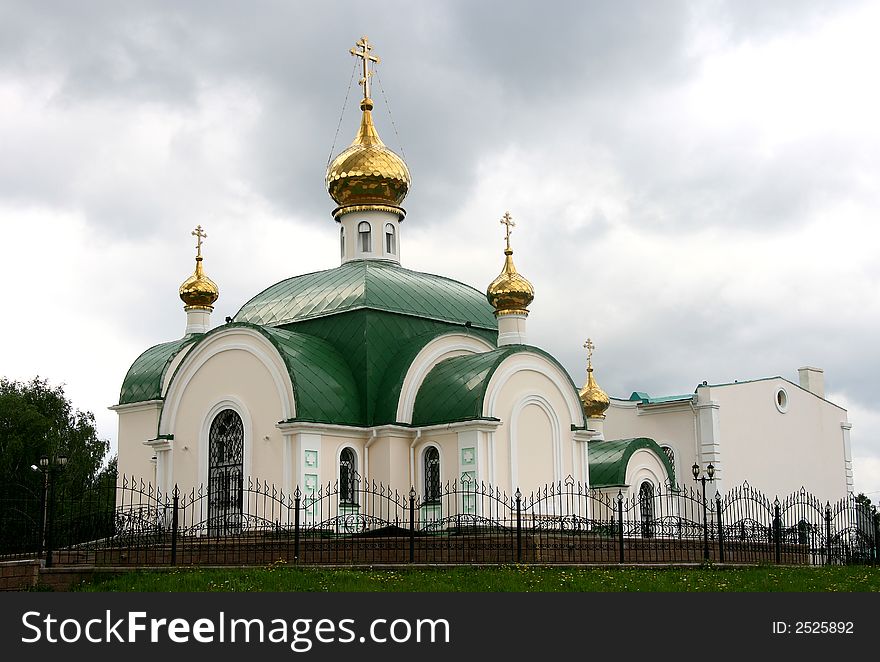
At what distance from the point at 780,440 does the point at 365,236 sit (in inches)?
495

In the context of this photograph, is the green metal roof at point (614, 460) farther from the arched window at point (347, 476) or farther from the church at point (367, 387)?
the arched window at point (347, 476)

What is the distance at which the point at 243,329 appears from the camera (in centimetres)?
2039

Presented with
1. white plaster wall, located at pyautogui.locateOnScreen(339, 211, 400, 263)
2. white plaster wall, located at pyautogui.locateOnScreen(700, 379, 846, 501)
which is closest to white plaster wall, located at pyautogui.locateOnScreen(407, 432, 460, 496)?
white plaster wall, located at pyautogui.locateOnScreen(339, 211, 400, 263)

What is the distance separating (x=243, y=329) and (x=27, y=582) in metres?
6.94

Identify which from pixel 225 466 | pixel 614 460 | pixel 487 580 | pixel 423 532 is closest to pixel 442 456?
pixel 423 532

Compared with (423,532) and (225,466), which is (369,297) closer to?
(225,466)

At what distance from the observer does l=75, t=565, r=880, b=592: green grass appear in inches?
469

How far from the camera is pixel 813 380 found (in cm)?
3169

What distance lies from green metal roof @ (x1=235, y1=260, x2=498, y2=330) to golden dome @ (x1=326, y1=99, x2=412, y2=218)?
4.82ft

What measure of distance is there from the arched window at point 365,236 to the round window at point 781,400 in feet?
39.2

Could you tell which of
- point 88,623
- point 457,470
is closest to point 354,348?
point 457,470

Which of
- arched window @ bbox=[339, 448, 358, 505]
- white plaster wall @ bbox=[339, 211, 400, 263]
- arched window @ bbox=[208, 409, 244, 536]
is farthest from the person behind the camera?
white plaster wall @ bbox=[339, 211, 400, 263]

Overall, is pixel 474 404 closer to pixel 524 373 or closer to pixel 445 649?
pixel 524 373

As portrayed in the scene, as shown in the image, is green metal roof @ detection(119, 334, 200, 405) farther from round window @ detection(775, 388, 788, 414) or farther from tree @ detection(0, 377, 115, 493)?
round window @ detection(775, 388, 788, 414)
